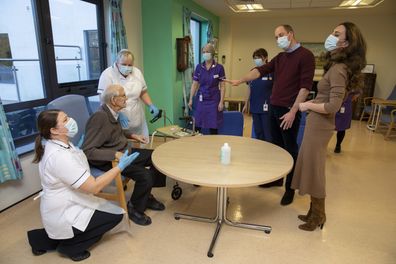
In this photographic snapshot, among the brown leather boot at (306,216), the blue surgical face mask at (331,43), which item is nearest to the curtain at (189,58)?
the brown leather boot at (306,216)

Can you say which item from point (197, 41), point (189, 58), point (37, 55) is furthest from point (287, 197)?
point (197, 41)

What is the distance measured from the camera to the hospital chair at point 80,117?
2.02 m

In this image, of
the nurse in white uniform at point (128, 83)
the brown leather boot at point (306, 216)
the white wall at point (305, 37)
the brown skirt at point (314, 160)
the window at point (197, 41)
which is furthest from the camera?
the white wall at point (305, 37)

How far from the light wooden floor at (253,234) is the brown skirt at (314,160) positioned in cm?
37

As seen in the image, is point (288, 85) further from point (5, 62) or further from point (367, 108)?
point (367, 108)

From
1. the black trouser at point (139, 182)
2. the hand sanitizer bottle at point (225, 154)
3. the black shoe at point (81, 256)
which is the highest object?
the hand sanitizer bottle at point (225, 154)

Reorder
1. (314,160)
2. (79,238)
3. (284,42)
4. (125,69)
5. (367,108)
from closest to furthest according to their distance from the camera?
(79,238) < (314,160) < (284,42) < (125,69) < (367,108)

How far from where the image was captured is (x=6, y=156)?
2.21 metres

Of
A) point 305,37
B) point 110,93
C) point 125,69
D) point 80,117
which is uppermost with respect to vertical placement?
point 305,37

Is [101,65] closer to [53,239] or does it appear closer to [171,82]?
[171,82]

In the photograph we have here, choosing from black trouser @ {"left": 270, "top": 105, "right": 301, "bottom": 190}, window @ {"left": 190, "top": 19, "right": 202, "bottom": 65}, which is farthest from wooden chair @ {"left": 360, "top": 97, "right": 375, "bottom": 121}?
black trouser @ {"left": 270, "top": 105, "right": 301, "bottom": 190}

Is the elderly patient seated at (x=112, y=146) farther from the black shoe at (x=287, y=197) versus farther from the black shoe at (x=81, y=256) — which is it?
the black shoe at (x=287, y=197)

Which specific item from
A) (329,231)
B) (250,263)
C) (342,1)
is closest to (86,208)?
(250,263)

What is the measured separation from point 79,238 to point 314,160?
167 centimetres
